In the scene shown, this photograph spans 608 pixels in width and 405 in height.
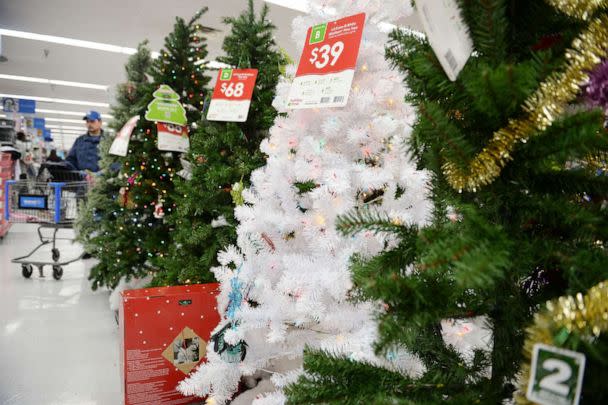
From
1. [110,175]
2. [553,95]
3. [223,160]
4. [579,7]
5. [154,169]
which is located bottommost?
[110,175]

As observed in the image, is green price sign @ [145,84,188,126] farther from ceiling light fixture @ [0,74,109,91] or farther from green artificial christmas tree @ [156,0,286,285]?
ceiling light fixture @ [0,74,109,91]

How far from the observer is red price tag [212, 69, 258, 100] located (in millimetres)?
2270

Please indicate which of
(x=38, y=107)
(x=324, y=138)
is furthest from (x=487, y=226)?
(x=38, y=107)

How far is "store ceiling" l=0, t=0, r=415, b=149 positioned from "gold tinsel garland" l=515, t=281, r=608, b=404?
4.42m

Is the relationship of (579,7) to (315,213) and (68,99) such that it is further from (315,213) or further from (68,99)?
(68,99)

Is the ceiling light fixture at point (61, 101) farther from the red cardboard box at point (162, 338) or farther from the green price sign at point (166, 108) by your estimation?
the red cardboard box at point (162, 338)

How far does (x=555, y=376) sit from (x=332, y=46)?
1257 millimetres

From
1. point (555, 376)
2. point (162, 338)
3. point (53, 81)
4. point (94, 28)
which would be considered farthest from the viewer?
point (53, 81)

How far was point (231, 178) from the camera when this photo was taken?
7.79 feet

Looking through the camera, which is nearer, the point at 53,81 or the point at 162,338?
the point at 162,338

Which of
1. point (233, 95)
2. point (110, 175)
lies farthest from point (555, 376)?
point (110, 175)

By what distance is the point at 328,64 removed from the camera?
4.78 ft

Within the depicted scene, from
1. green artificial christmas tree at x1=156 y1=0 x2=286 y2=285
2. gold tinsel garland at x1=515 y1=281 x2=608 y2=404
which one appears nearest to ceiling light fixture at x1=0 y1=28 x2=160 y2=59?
green artificial christmas tree at x1=156 y1=0 x2=286 y2=285

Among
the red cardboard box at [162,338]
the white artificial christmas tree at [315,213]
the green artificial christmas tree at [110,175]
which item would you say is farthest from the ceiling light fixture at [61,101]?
the white artificial christmas tree at [315,213]
